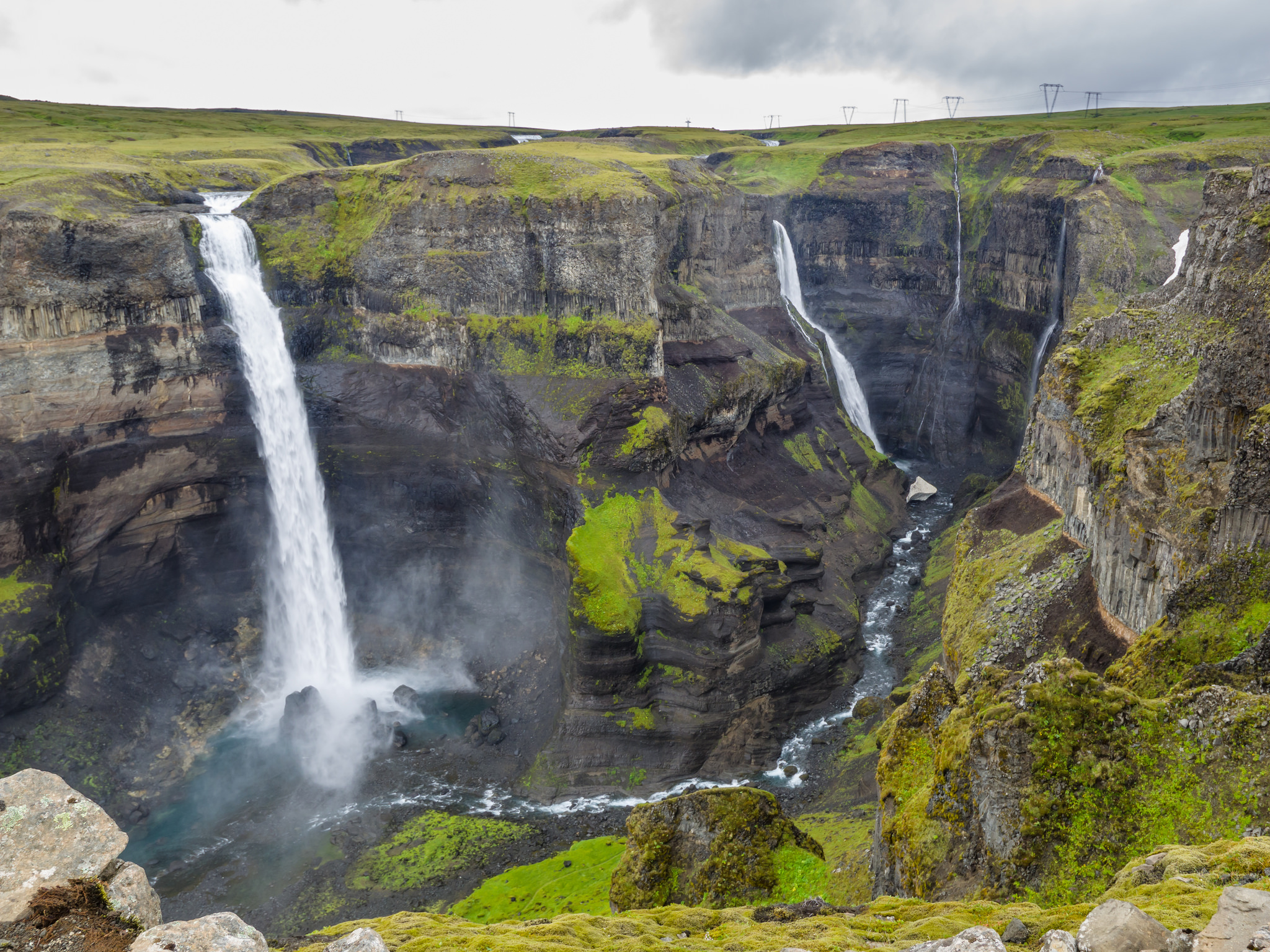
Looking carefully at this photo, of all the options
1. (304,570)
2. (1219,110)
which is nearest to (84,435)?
(304,570)

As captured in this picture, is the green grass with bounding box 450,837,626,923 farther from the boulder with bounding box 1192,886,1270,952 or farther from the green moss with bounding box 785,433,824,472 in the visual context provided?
the green moss with bounding box 785,433,824,472

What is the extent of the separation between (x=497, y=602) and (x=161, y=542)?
66.1 feet

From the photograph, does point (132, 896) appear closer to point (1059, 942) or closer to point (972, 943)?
point (972, 943)

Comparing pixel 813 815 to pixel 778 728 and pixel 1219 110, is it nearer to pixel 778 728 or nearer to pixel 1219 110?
pixel 778 728

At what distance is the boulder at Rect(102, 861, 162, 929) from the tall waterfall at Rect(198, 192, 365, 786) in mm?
40073

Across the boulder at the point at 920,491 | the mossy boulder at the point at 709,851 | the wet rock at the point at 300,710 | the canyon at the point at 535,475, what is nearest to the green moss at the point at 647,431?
the canyon at the point at 535,475

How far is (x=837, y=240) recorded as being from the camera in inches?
3258

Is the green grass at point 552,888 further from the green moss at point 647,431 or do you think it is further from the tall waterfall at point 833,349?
the tall waterfall at point 833,349

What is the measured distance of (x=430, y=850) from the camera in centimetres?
3647

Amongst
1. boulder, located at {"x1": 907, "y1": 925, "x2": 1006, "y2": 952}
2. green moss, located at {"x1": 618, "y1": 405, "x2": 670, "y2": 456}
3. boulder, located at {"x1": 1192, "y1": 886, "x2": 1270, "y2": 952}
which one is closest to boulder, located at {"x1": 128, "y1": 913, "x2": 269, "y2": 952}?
boulder, located at {"x1": 907, "y1": 925, "x2": 1006, "y2": 952}

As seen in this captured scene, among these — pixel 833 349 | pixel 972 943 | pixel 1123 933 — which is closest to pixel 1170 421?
pixel 1123 933

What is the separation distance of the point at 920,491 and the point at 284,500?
50460 mm

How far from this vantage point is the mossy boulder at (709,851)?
2327 centimetres

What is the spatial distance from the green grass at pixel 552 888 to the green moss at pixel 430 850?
218 centimetres
